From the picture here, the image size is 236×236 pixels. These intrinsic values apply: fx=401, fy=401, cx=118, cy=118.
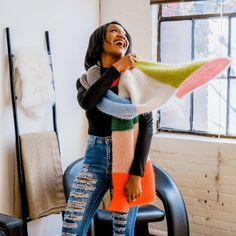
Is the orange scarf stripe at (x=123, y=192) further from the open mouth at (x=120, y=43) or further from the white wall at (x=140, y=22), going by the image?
the white wall at (x=140, y=22)

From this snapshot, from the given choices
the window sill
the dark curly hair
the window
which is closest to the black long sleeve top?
the dark curly hair

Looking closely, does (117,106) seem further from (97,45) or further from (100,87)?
(97,45)

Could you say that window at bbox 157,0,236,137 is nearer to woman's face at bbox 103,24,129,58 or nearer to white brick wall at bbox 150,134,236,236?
white brick wall at bbox 150,134,236,236

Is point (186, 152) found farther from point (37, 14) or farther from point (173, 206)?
point (37, 14)

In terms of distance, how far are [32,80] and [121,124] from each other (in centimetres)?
101

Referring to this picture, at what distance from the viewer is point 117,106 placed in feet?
5.03

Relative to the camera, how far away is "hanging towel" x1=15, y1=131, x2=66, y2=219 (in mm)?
2365

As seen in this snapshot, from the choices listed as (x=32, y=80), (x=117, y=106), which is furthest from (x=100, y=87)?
(x=32, y=80)

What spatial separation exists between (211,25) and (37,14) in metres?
1.11

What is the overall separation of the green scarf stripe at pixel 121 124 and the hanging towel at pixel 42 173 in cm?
96

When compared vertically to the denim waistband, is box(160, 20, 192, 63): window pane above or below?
above

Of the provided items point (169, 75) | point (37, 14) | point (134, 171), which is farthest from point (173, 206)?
point (37, 14)

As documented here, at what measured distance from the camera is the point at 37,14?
2.50 m

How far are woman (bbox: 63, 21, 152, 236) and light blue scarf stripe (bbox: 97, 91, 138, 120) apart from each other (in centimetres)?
2
